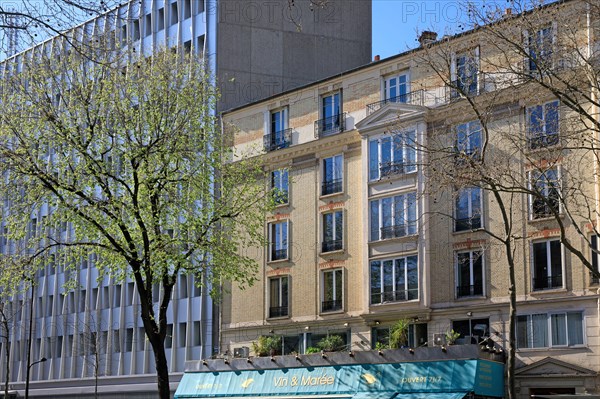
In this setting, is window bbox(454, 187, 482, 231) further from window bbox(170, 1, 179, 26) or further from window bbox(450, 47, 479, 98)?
window bbox(170, 1, 179, 26)

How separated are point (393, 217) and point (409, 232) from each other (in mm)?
978

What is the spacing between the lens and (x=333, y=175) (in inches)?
1752

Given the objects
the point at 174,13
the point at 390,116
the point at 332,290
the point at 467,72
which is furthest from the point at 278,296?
the point at 467,72

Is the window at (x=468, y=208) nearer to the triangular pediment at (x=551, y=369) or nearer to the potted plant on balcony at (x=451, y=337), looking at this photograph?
the potted plant on balcony at (x=451, y=337)

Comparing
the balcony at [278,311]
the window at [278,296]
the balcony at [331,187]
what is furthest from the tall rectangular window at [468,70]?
the balcony at [278,311]

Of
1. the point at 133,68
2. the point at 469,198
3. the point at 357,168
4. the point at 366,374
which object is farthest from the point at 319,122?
the point at 133,68

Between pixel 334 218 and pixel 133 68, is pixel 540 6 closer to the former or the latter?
pixel 133 68

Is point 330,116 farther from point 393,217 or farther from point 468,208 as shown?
point 468,208

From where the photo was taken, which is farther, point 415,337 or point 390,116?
point 390,116

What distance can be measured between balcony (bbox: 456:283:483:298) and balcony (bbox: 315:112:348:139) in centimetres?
977

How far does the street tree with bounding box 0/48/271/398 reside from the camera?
96.3 feet

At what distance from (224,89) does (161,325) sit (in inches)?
946

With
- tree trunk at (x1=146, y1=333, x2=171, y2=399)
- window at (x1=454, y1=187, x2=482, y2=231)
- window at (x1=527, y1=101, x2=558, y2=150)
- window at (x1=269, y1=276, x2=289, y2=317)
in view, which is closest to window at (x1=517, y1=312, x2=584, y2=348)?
window at (x1=454, y1=187, x2=482, y2=231)

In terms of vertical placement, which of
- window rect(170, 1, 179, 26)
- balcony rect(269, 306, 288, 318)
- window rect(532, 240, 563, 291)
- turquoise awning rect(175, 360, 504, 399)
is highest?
window rect(170, 1, 179, 26)
